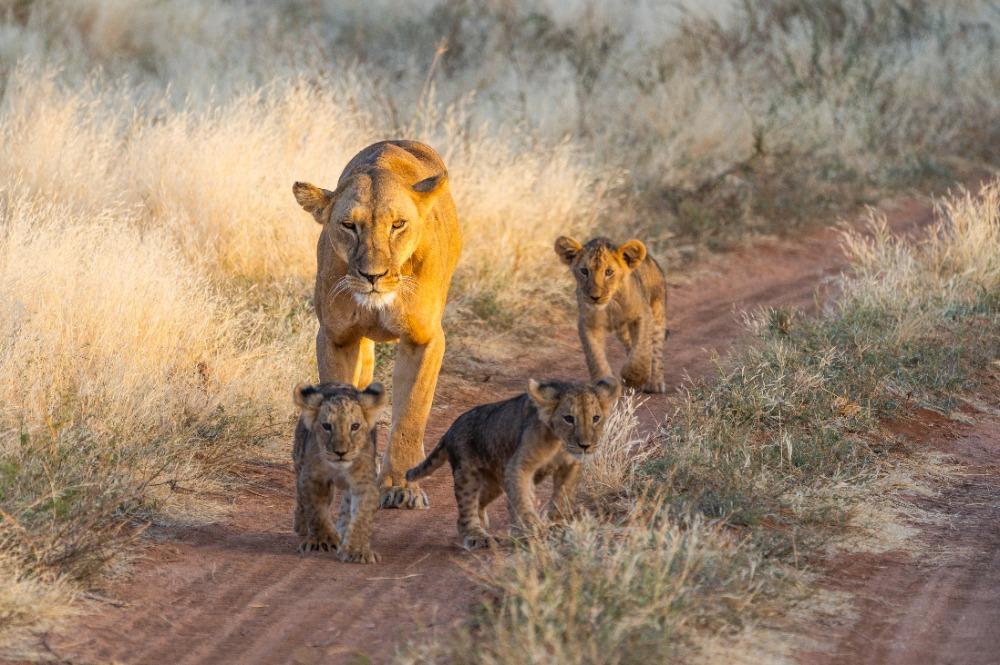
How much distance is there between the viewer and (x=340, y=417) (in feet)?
19.5

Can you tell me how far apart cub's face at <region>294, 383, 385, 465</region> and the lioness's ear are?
2.08 feet

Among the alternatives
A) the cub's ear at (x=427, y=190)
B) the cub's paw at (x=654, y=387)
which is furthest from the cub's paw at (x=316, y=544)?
the cub's paw at (x=654, y=387)

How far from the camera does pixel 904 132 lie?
64.2 feet

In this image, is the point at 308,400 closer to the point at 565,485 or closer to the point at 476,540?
the point at 476,540

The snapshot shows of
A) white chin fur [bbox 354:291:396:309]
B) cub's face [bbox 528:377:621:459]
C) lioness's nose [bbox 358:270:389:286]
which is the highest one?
lioness's nose [bbox 358:270:389:286]

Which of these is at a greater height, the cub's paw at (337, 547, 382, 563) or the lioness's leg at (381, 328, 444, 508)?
the lioness's leg at (381, 328, 444, 508)

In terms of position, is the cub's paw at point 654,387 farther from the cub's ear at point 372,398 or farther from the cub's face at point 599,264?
the cub's ear at point 372,398

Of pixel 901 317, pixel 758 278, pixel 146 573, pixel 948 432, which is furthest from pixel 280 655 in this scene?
pixel 758 278

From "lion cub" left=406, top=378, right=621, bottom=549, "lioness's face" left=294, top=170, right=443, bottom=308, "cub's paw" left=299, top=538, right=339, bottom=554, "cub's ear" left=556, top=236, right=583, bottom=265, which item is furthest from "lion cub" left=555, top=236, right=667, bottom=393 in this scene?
"cub's paw" left=299, top=538, right=339, bottom=554

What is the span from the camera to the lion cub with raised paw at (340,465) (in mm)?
Answer: 5953

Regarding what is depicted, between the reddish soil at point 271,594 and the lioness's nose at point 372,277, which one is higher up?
the lioness's nose at point 372,277

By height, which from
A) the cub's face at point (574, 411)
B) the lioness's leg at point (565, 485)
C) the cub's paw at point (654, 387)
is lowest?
the lioness's leg at point (565, 485)

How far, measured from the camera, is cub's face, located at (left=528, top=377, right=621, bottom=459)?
19.4 feet

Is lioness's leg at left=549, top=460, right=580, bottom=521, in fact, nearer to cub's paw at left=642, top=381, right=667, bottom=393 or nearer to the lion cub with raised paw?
the lion cub with raised paw
